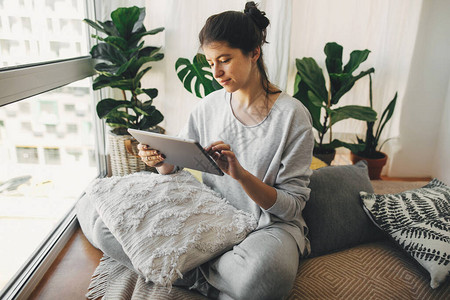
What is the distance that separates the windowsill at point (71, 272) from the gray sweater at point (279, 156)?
2.21 ft

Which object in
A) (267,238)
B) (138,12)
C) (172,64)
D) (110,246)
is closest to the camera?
(267,238)

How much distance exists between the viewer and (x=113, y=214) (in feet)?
4.01

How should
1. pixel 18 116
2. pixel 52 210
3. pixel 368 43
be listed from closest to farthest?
1. pixel 18 116
2. pixel 52 210
3. pixel 368 43

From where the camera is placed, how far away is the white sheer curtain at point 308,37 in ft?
7.29

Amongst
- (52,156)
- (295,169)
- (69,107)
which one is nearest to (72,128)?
(69,107)

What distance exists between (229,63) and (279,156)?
36 centimetres

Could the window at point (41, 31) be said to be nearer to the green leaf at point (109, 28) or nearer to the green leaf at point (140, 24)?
the green leaf at point (109, 28)

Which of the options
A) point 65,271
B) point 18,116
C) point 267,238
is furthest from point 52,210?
point 267,238

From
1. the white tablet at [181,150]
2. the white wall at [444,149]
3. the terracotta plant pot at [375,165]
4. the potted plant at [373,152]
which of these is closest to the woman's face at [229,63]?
the white tablet at [181,150]

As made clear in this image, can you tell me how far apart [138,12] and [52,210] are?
112 centimetres

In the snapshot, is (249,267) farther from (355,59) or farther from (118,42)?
(355,59)

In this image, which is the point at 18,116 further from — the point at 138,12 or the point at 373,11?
the point at 373,11

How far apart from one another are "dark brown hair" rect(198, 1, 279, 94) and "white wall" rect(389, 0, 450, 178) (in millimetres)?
1776

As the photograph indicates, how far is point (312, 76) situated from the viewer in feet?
7.45
